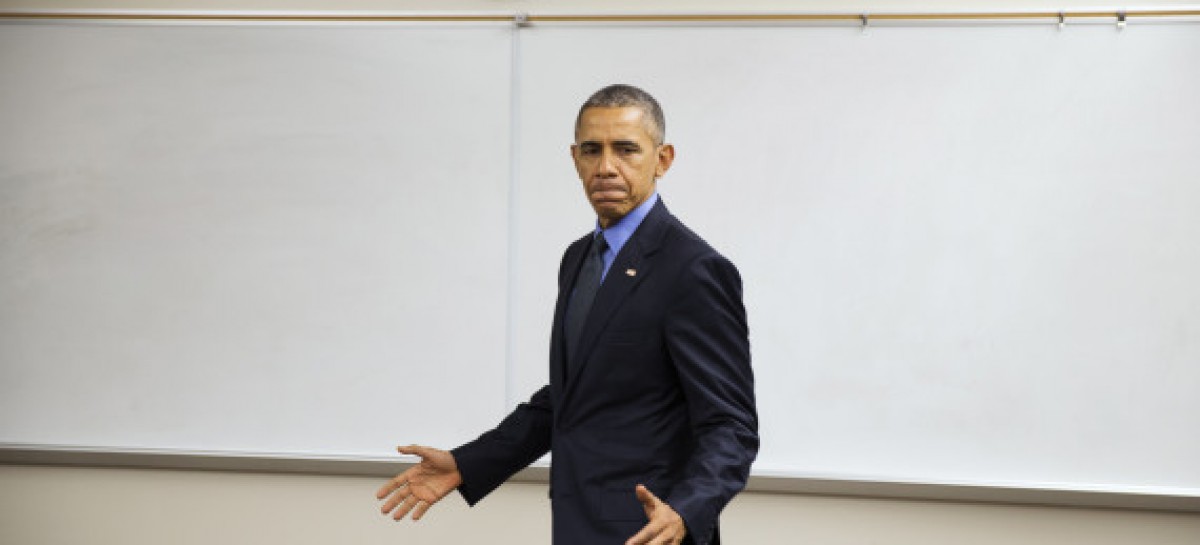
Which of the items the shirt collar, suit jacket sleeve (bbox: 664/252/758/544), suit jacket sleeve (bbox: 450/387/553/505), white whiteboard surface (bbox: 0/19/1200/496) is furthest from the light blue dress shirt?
white whiteboard surface (bbox: 0/19/1200/496)

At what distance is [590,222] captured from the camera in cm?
290

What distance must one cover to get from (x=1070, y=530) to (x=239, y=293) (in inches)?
84.5

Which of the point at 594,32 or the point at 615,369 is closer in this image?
the point at 615,369

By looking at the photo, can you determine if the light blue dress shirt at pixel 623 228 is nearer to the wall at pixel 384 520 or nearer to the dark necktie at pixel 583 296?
the dark necktie at pixel 583 296

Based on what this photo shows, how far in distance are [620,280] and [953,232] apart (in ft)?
5.07

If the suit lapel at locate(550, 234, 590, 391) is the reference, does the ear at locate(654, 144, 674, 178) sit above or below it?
above

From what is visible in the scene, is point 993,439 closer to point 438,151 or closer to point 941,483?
point 941,483

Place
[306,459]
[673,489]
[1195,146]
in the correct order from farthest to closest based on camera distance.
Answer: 1. [306,459]
2. [1195,146]
3. [673,489]

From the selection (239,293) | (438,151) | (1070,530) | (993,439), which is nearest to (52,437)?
(239,293)

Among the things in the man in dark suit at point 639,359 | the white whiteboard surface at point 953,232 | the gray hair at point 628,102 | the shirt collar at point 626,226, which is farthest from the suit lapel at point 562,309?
the white whiteboard surface at point 953,232

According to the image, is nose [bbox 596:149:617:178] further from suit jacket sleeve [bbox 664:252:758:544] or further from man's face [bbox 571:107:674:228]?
suit jacket sleeve [bbox 664:252:758:544]

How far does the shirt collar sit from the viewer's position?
1.59 meters

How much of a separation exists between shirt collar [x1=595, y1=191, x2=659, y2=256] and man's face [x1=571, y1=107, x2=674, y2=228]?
0.03 feet

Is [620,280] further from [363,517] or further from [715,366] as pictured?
[363,517]
